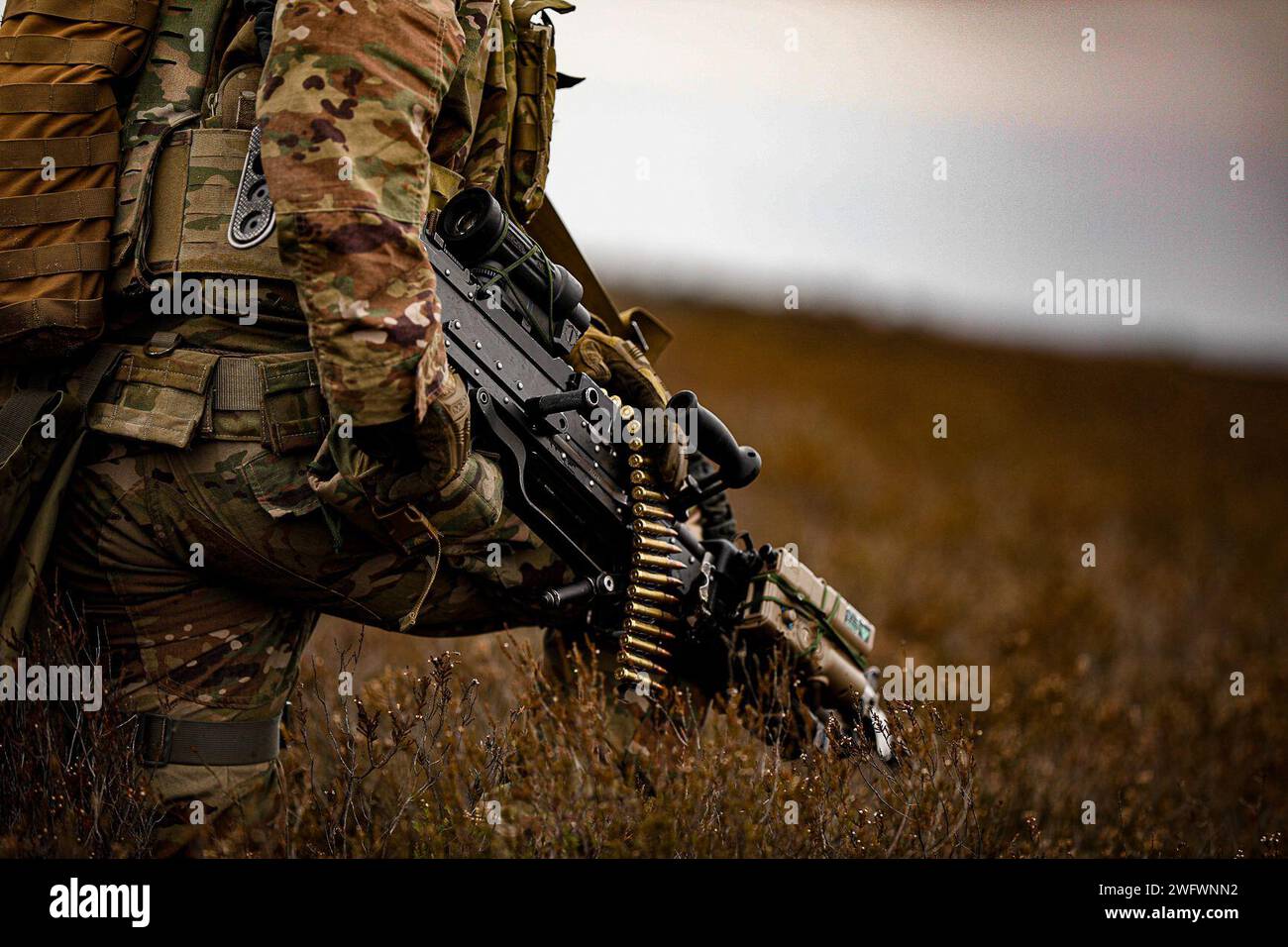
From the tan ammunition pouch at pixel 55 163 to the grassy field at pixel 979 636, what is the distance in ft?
4.16

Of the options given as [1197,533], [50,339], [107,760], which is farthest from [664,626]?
[1197,533]

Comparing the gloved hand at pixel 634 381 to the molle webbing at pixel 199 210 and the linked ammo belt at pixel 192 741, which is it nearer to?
the molle webbing at pixel 199 210

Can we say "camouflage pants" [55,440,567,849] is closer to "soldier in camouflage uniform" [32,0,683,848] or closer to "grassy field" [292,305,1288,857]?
"soldier in camouflage uniform" [32,0,683,848]

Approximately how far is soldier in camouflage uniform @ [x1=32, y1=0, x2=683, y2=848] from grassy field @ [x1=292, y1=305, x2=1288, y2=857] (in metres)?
0.41

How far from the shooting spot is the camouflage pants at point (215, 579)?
2.51 meters

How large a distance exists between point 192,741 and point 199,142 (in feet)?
4.71

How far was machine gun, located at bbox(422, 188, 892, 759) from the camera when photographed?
2697mm

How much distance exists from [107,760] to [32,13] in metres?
1.74

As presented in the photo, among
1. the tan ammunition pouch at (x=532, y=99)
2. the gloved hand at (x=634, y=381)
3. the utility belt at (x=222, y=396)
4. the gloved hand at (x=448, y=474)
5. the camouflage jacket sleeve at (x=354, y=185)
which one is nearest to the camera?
the camouflage jacket sleeve at (x=354, y=185)

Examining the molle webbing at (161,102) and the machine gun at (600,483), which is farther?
the machine gun at (600,483)

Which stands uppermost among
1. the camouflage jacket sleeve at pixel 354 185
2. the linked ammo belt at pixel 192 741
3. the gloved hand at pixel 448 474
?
the camouflage jacket sleeve at pixel 354 185

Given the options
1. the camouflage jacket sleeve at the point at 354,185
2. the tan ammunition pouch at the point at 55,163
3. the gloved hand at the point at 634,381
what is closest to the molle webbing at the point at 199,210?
the tan ammunition pouch at the point at 55,163

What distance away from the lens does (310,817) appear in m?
2.97

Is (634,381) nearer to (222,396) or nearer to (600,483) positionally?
(600,483)
